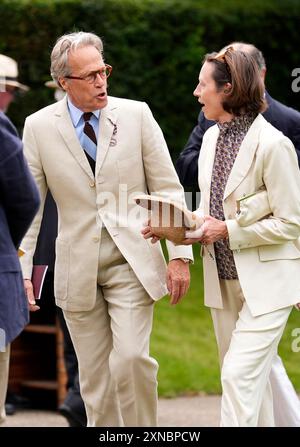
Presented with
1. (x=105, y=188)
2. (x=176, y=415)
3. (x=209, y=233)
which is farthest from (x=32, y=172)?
(x=176, y=415)

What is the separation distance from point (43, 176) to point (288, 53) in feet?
29.0

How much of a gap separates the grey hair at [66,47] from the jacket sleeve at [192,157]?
124cm

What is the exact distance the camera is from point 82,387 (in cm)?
663

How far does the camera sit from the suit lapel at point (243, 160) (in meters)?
6.11

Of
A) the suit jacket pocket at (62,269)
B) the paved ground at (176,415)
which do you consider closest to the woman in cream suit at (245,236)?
the suit jacket pocket at (62,269)

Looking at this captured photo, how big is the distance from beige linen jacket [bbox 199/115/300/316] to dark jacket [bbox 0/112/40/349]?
3.59 ft

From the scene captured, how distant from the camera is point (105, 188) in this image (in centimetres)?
635

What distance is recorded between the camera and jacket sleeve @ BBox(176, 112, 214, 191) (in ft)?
24.6

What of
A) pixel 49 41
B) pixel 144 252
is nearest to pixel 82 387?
pixel 144 252

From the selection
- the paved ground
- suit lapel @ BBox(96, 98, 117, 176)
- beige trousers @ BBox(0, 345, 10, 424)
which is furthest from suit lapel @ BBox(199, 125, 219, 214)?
the paved ground
